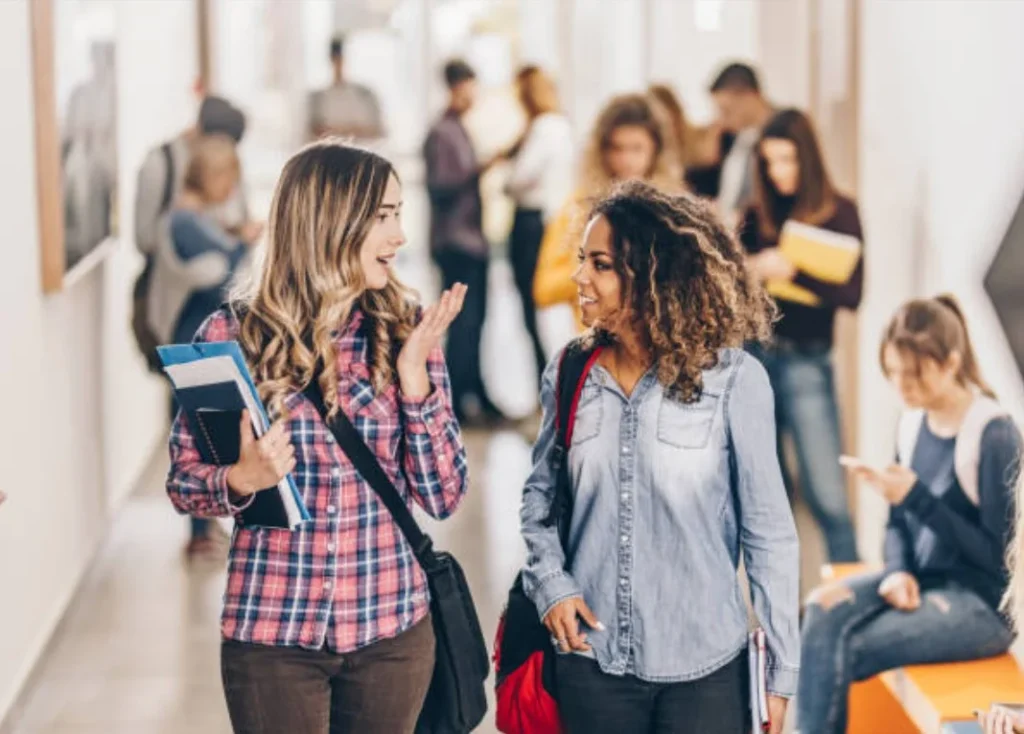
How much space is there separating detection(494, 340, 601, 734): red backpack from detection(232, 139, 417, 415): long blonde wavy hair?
0.31m

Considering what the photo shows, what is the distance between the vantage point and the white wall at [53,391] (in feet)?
17.4

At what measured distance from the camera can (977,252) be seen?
16.2ft

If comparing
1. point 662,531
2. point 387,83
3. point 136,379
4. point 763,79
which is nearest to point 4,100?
point 662,531

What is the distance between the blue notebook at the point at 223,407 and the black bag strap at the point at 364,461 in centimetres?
11

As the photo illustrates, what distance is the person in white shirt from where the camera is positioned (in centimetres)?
978

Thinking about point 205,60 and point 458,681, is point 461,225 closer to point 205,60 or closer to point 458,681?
point 205,60

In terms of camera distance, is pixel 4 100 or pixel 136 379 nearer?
pixel 4 100

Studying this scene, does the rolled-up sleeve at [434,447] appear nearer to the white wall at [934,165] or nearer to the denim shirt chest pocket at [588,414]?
the denim shirt chest pocket at [588,414]

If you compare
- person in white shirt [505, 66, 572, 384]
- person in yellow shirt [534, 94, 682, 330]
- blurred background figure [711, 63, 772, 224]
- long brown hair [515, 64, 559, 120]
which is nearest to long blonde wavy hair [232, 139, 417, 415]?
person in yellow shirt [534, 94, 682, 330]

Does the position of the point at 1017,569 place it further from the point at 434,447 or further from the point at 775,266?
the point at 775,266

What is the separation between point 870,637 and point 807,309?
5.31 feet

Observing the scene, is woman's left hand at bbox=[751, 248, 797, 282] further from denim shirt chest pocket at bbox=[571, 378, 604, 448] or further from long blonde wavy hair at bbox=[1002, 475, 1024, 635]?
denim shirt chest pocket at bbox=[571, 378, 604, 448]

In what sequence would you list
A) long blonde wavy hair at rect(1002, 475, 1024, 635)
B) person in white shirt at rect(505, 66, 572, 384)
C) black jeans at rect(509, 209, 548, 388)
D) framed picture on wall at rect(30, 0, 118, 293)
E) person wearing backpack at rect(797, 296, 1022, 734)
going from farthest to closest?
black jeans at rect(509, 209, 548, 388) → person in white shirt at rect(505, 66, 572, 384) → framed picture on wall at rect(30, 0, 118, 293) → person wearing backpack at rect(797, 296, 1022, 734) → long blonde wavy hair at rect(1002, 475, 1024, 635)

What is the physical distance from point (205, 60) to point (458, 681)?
9.08 metres
